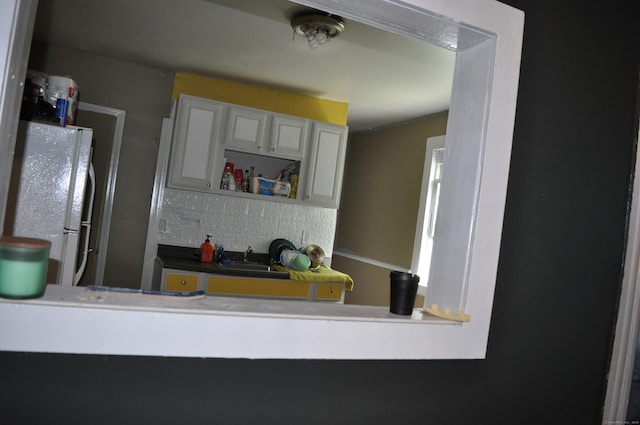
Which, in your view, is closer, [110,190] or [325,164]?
[110,190]

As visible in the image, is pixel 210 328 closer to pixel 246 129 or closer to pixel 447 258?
pixel 447 258

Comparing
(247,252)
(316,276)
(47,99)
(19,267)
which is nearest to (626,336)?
(19,267)

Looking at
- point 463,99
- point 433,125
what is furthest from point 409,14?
point 433,125

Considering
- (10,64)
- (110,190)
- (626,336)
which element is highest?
(10,64)

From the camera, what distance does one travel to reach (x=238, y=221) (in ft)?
14.9

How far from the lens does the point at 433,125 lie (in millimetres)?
5000

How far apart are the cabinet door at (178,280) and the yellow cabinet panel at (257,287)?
0.41ft

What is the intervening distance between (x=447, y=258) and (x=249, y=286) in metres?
2.72

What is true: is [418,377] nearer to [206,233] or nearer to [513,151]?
[513,151]

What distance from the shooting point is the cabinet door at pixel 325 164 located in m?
4.50

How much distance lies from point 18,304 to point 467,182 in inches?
47.9

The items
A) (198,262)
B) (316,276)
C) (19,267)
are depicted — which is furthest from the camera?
(316,276)

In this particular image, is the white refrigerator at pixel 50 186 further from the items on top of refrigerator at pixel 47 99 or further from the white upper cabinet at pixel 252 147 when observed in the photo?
the white upper cabinet at pixel 252 147

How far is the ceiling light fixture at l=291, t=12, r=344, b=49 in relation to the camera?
2799 millimetres
